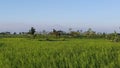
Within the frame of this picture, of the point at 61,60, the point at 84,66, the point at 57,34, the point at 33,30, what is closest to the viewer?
the point at 84,66

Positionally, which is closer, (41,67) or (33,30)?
(41,67)

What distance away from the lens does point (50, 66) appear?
154 inches

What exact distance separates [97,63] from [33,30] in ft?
136

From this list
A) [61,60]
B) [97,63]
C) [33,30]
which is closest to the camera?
[97,63]

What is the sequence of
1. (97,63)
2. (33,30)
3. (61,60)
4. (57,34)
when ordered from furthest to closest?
(33,30) → (57,34) → (61,60) → (97,63)

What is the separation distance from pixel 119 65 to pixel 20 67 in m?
1.38

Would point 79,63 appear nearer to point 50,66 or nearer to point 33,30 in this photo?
point 50,66

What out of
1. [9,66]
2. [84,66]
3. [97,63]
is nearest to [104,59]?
[97,63]

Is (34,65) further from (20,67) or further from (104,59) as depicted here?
(104,59)

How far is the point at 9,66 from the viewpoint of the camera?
432 cm

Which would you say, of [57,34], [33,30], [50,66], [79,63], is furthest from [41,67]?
[33,30]

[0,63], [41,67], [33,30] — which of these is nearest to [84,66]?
[41,67]

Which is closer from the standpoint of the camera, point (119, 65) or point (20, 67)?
point (119, 65)

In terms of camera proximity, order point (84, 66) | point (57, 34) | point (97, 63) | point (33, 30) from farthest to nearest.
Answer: point (33, 30), point (57, 34), point (97, 63), point (84, 66)
